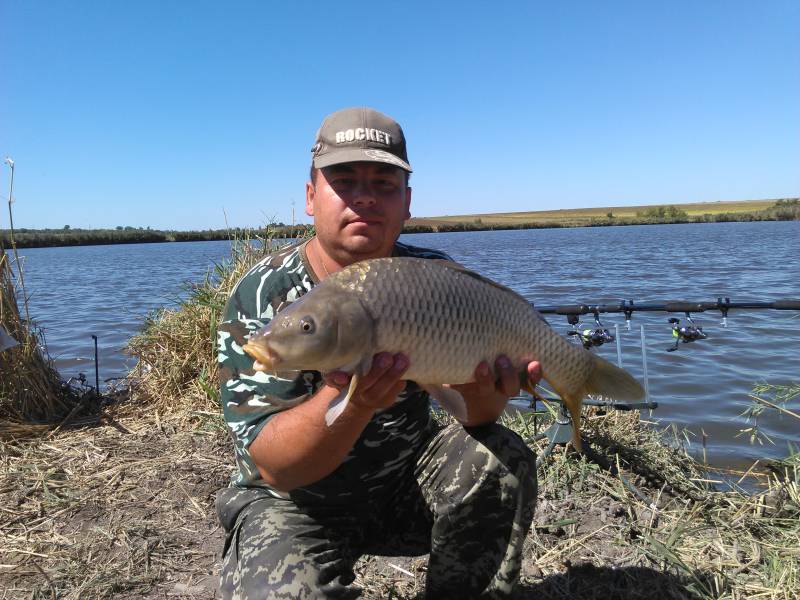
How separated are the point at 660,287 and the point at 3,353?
11.8 meters

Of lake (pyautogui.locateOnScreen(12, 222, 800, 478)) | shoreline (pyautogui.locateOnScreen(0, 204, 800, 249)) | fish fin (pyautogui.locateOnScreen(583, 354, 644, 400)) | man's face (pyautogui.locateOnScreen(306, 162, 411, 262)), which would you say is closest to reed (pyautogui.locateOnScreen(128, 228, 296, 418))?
lake (pyautogui.locateOnScreen(12, 222, 800, 478))

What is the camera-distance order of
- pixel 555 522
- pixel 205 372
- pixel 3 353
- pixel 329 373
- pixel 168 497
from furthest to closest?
pixel 205 372
pixel 3 353
pixel 168 497
pixel 555 522
pixel 329 373

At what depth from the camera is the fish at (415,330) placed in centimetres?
152

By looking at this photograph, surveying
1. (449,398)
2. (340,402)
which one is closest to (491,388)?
(449,398)

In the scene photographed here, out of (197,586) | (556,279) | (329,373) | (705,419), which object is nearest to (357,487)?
(329,373)

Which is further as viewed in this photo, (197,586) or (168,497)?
(168,497)

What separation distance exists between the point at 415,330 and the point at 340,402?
0.28 meters

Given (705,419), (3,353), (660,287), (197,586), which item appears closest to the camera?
(197,586)

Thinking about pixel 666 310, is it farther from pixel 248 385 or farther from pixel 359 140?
pixel 248 385

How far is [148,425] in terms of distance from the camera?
4188 mm

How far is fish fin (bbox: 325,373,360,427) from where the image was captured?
1.59 metres

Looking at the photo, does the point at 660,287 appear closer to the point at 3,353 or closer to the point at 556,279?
the point at 556,279

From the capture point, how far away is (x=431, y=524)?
2.16 meters

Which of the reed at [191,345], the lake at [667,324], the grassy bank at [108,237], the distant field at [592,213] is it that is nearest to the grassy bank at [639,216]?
the distant field at [592,213]
